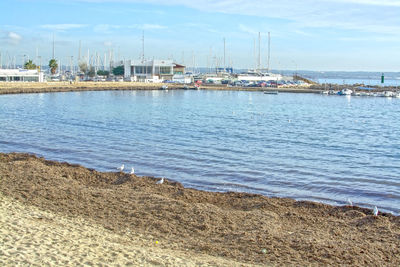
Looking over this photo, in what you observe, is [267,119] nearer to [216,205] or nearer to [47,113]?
[47,113]

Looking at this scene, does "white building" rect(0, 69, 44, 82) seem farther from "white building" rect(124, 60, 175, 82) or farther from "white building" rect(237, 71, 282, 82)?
"white building" rect(237, 71, 282, 82)

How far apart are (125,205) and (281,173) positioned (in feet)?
31.7

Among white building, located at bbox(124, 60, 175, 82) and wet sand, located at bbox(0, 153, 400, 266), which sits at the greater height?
white building, located at bbox(124, 60, 175, 82)

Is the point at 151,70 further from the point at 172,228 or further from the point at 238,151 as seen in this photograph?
the point at 172,228

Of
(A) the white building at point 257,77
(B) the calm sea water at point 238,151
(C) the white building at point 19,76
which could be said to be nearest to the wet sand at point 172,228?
(B) the calm sea water at point 238,151

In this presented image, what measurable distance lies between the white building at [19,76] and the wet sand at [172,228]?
8891 cm

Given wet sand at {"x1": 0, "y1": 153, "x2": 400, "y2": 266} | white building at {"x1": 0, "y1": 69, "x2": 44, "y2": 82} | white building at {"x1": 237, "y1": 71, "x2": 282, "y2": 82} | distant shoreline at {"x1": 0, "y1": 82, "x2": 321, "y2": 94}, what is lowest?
wet sand at {"x1": 0, "y1": 153, "x2": 400, "y2": 266}

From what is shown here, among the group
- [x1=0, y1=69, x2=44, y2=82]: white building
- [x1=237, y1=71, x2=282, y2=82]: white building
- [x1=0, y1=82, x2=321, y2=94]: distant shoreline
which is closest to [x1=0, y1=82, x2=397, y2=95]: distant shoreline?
[x1=0, y1=82, x2=321, y2=94]: distant shoreline

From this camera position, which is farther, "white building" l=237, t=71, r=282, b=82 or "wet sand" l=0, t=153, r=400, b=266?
"white building" l=237, t=71, r=282, b=82

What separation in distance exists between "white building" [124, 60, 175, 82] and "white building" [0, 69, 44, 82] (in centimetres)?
3248

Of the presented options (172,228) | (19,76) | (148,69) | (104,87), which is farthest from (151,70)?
(172,228)

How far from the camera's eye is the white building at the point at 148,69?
133 m

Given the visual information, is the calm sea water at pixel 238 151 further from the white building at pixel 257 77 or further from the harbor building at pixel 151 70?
the white building at pixel 257 77

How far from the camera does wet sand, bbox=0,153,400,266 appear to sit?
30.0 feet
